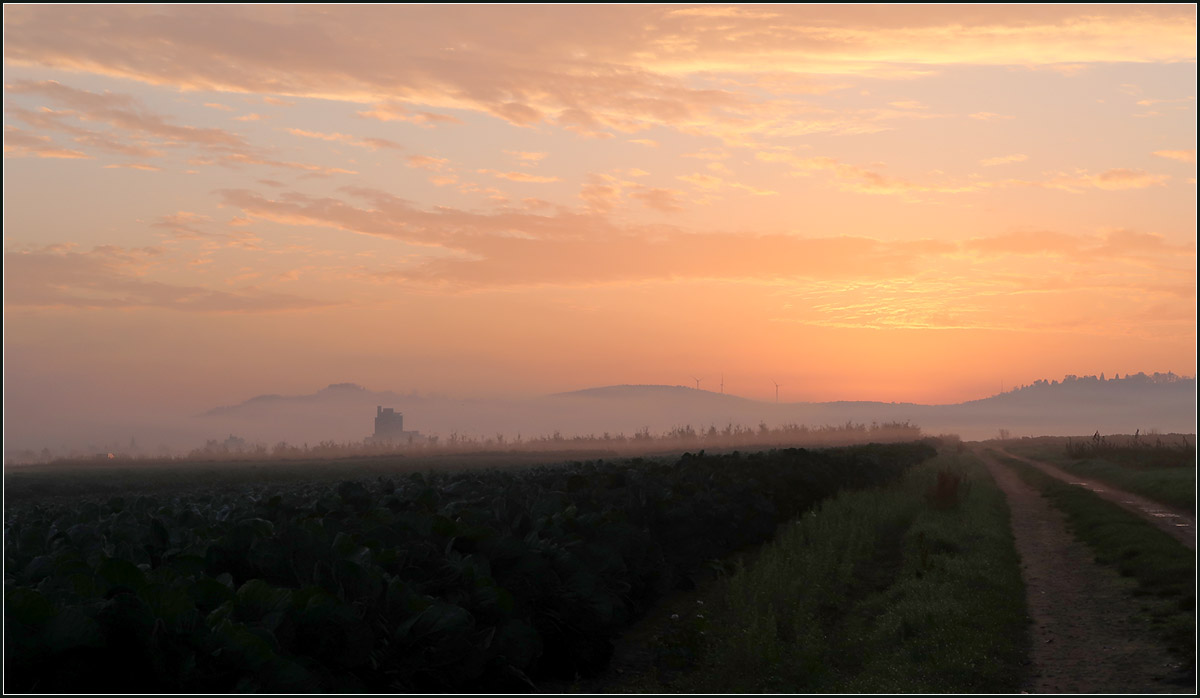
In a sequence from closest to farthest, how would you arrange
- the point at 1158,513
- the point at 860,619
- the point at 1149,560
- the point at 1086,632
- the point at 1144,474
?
the point at 1086,632, the point at 860,619, the point at 1149,560, the point at 1158,513, the point at 1144,474

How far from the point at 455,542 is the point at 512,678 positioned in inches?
57.5

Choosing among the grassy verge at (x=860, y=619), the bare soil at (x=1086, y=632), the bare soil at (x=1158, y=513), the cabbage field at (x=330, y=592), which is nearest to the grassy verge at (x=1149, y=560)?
the bare soil at (x=1086, y=632)

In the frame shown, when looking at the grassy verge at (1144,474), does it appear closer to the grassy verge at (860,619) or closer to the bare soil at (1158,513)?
the bare soil at (1158,513)

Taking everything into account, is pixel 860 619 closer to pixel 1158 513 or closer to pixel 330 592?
pixel 330 592

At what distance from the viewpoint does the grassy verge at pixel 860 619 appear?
912 cm

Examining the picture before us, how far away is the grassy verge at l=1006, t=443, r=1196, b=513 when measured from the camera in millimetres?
26288

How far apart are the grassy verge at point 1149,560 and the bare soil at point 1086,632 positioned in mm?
193

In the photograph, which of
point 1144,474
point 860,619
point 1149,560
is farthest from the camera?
point 1144,474

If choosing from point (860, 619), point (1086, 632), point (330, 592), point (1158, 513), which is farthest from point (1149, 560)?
point (330, 592)

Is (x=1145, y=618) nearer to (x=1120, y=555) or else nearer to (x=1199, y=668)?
(x=1199, y=668)

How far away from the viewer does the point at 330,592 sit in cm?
645

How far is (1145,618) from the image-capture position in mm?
11328

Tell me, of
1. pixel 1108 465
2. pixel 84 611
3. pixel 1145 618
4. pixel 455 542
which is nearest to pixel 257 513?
pixel 455 542

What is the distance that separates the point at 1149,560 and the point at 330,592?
13.4m
